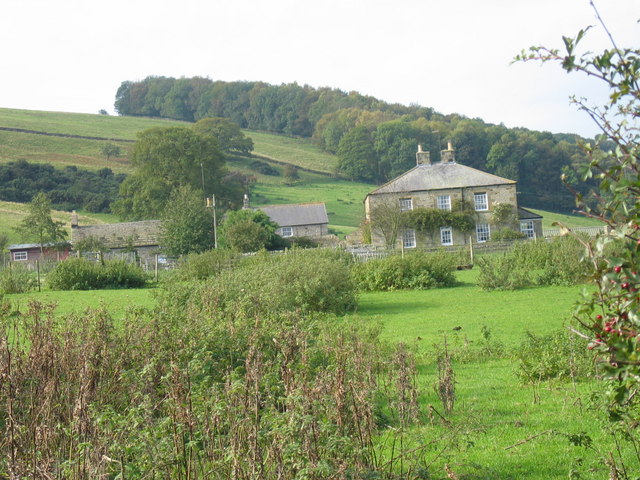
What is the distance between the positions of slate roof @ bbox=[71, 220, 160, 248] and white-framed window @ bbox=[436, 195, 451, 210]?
23799 millimetres

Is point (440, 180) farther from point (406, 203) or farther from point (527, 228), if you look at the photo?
point (527, 228)

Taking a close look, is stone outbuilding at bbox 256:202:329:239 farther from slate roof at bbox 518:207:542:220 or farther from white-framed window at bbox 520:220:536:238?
white-framed window at bbox 520:220:536:238

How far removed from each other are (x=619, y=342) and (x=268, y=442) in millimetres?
2717

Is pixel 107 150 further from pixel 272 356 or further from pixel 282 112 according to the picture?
pixel 272 356

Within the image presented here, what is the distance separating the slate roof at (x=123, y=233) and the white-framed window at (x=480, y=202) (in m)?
26.5

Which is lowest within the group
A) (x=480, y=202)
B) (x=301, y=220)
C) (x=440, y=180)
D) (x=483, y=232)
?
(x=483, y=232)

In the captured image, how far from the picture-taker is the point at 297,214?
6806 centimetres

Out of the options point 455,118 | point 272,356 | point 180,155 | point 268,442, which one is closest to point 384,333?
point 272,356

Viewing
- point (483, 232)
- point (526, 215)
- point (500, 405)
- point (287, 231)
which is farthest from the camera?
point (287, 231)

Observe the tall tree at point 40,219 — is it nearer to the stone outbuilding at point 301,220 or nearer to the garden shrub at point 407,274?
the stone outbuilding at point 301,220

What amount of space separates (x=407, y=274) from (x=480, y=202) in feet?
93.7

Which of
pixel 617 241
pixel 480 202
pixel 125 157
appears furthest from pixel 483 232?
pixel 125 157

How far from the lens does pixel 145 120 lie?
148 meters

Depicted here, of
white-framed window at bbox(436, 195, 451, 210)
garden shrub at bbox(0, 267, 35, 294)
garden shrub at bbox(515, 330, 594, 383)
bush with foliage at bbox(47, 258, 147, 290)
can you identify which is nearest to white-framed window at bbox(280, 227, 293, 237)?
white-framed window at bbox(436, 195, 451, 210)
